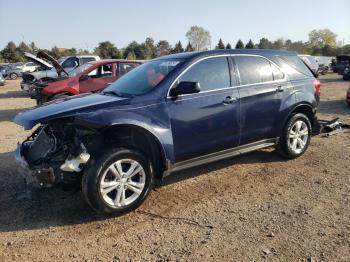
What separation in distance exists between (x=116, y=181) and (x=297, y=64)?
3.79 m

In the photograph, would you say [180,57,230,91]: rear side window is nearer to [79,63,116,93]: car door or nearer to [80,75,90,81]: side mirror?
[79,63,116,93]: car door

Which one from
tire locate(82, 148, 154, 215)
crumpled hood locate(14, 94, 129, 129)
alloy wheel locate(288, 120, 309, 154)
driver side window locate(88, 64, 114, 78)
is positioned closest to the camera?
tire locate(82, 148, 154, 215)

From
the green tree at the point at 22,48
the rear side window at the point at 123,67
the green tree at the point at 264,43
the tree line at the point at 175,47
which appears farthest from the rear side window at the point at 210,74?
the green tree at the point at 22,48

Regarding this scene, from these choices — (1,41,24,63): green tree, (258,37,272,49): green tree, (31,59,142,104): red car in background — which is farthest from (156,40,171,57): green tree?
(31,59,142,104): red car in background

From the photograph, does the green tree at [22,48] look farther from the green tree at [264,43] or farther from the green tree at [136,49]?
the green tree at [264,43]

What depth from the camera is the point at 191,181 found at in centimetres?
512

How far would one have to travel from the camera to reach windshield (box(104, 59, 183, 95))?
15.3ft

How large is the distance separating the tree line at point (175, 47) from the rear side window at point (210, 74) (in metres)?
47.5

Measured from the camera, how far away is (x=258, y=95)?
5.29 m

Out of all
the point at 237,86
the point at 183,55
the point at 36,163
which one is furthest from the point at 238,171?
the point at 36,163

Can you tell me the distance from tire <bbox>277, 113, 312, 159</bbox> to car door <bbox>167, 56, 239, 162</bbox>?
1.12 m

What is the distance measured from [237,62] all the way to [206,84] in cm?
73

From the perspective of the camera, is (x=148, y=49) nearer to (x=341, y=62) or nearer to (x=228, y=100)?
(x=341, y=62)

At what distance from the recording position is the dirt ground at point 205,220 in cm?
336
